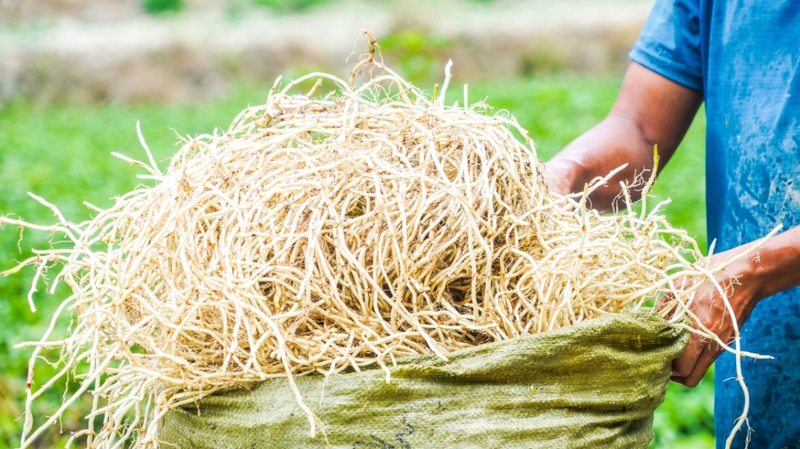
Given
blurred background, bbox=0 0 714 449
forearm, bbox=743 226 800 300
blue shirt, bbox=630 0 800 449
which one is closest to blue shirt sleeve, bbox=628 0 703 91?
blue shirt, bbox=630 0 800 449

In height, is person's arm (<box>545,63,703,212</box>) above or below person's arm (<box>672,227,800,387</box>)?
above

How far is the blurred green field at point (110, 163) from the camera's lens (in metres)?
2.97

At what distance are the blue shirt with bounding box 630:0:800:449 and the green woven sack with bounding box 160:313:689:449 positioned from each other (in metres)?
0.49

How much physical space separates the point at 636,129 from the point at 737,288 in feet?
2.15

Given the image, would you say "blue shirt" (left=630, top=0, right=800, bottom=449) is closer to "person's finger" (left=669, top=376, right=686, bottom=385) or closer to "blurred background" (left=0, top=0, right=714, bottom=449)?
"person's finger" (left=669, top=376, right=686, bottom=385)

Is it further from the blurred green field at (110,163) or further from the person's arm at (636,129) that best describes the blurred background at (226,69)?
the person's arm at (636,129)

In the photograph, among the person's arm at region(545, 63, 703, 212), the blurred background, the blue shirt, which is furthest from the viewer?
the blurred background

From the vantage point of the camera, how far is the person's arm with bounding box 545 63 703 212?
1.66 metres

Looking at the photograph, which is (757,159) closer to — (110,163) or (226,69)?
(110,163)

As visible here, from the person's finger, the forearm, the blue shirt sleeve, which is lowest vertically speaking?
the person's finger

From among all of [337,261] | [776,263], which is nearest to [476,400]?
[337,261]

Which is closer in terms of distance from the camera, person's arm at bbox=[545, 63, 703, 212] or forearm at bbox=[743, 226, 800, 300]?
forearm at bbox=[743, 226, 800, 300]

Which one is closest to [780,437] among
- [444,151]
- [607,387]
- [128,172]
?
[607,387]

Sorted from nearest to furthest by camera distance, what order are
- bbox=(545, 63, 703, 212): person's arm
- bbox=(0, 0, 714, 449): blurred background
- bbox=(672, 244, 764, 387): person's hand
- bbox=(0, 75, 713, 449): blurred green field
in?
bbox=(672, 244, 764, 387): person's hand < bbox=(545, 63, 703, 212): person's arm < bbox=(0, 75, 713, 449): blurred green field < bbox=(0, 0, 714, 449): blurred background
